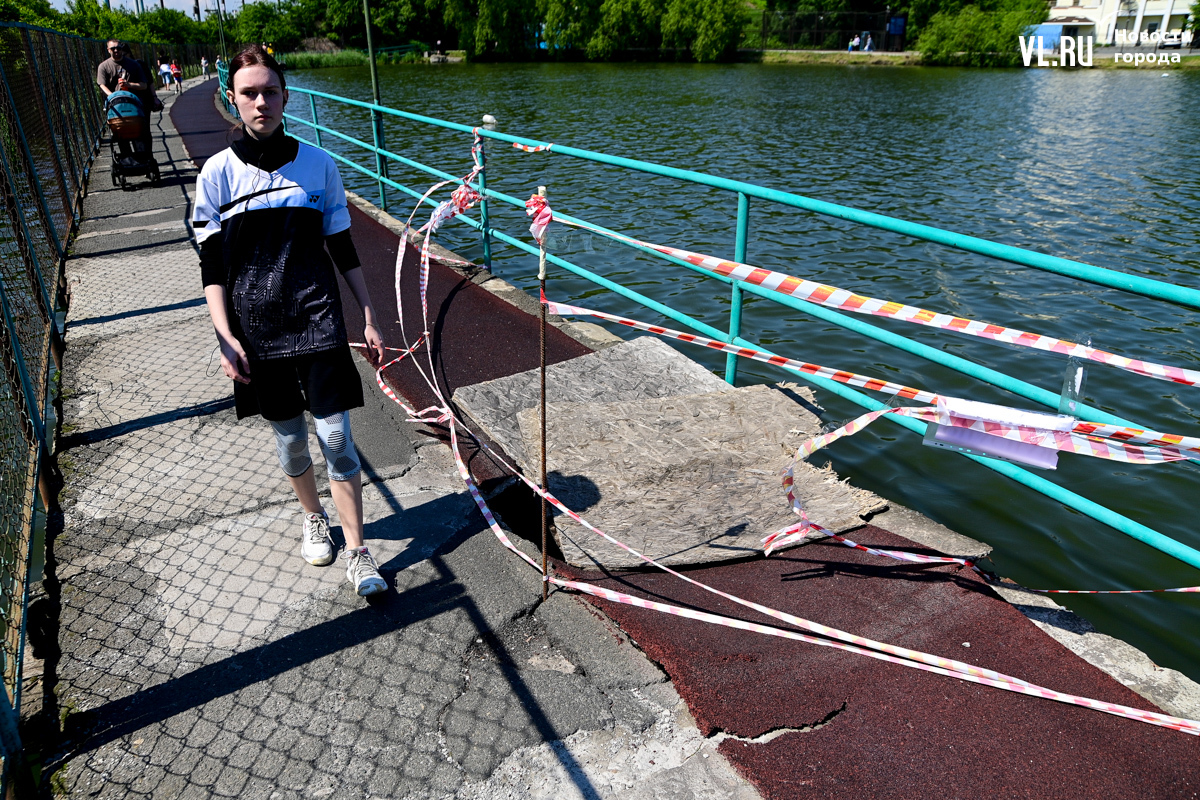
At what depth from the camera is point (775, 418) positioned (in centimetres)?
421

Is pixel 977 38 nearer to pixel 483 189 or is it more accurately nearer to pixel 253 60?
pixel 483 189

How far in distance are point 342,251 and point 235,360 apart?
1.87 feet

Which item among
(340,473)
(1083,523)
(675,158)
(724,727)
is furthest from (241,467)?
(675,158)

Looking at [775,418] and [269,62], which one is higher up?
[269,62]

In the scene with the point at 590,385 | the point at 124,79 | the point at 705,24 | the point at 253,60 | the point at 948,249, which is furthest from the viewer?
the point at 705,24

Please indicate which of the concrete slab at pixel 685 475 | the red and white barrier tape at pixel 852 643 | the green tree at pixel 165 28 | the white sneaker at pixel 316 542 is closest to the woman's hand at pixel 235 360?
the white sneaker at pixel 316 542

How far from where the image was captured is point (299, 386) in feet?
9.86

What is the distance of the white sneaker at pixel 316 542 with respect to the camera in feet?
10.5

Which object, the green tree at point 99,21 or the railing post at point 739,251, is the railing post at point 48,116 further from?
the green tree at point 99,21

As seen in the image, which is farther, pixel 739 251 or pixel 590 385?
pixel 590 385

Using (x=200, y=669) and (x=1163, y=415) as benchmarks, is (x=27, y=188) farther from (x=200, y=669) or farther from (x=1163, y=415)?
(x=1163, y=415)

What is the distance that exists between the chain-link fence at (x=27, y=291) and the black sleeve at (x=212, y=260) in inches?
47.8

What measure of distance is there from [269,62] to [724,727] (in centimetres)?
273
